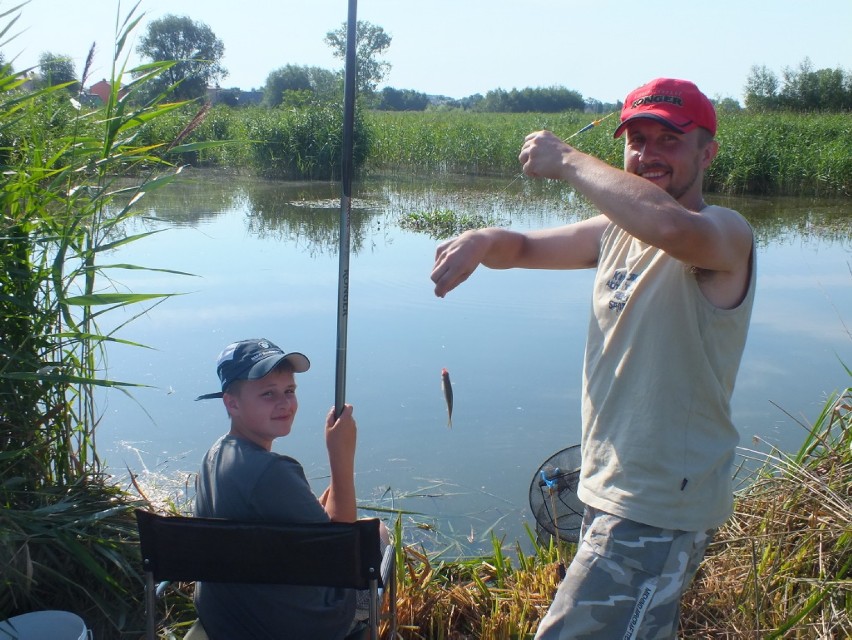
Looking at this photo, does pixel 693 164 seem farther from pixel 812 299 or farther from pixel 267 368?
pixel 812 299

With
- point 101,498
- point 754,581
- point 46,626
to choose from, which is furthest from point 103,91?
point 754,581

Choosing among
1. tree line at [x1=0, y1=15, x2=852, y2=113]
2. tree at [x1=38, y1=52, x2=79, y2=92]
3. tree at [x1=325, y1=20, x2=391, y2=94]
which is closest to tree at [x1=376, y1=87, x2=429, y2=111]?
tree line at [x1=0, y1=15, x2=852, y2=113]

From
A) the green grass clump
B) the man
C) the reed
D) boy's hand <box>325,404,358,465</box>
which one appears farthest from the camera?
the reed

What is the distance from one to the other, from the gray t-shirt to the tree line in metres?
14.1

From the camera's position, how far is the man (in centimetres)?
188

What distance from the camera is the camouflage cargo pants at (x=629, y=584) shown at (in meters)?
1.89

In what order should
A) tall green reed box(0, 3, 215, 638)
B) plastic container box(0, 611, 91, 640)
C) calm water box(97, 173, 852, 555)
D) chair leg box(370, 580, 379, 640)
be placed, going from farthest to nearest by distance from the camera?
1. calm water box(97, 173, 852, 555)
2. tall green reed box(0, 3, 215, 638)
3. plastic container box(0, 611, 91, 640)
4. chair leg box(370, 580, 379, 640)

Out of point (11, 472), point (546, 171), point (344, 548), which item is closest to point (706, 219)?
point (546, 171)

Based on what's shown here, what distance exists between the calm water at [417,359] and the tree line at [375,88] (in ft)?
24.8

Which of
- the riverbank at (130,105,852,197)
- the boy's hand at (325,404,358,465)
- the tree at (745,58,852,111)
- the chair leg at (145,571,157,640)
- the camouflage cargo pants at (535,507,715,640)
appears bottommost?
the chair leg at (145,571,157,640)

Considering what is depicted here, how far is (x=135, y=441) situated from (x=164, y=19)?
5086cm

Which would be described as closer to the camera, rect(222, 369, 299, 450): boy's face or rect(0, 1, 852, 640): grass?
rect(222, 369, 299, 450): boy's face

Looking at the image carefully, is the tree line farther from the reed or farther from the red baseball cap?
the red baseball cap

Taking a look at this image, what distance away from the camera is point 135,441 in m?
5.05
